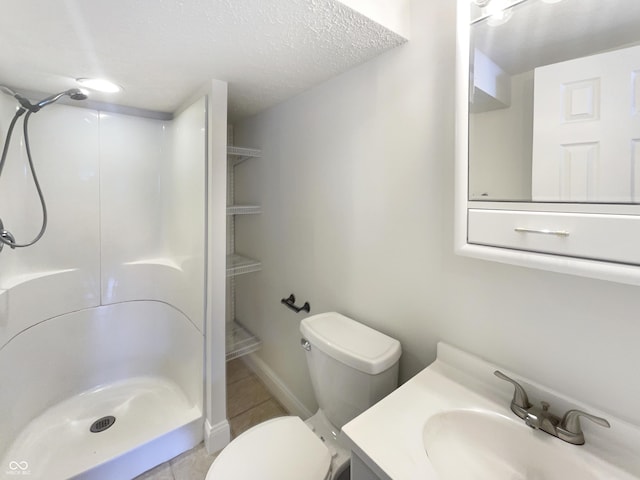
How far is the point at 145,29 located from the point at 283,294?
4.98 ft

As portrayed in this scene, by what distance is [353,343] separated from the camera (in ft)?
3.85

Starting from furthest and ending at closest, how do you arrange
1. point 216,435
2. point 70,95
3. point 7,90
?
point 216,435 < point 70,95 < point 7,90

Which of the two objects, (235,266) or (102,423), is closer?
(102,423)

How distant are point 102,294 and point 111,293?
0.05 metres

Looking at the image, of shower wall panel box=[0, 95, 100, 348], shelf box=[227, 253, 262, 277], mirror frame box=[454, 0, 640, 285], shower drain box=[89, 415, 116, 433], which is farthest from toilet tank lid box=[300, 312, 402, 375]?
shower wall panel box=[0, 95, 100, 348]

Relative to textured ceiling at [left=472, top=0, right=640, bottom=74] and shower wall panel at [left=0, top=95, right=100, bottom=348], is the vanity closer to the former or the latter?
textured ceiling at [left=472, top=0, right=640, bottom=74]

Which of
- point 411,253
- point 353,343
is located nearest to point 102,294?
point 353,343

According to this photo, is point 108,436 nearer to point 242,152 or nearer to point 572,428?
point 242,152

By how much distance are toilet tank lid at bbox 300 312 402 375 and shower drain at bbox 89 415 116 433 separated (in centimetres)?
144

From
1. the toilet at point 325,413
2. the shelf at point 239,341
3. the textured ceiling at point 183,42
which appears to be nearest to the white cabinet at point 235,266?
the shelf at point 239,341

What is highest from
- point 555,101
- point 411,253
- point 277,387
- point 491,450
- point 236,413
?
point 555,101

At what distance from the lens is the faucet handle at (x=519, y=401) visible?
2.62 feet

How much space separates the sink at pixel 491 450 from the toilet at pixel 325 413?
0.28 meters

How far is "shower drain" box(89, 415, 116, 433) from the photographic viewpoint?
1.69m
